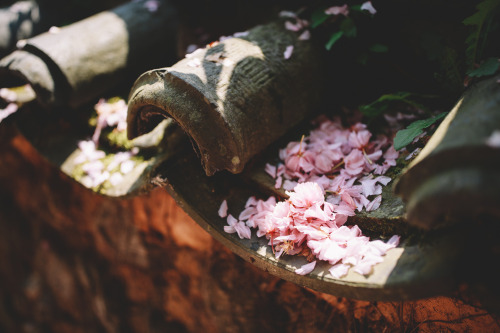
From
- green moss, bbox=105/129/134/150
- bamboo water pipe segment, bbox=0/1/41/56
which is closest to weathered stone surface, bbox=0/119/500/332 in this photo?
green moss, bbox=105/129/134/150

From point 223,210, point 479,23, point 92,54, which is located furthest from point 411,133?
point 92,54

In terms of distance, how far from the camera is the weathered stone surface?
2043 mm

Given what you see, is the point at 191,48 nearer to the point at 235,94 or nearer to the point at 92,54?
the point at 92,54

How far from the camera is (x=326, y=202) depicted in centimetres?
163

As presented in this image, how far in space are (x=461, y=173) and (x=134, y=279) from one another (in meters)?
3.21

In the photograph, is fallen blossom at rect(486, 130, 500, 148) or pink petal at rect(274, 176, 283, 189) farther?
pink petal at rect(274, 176, 283, 189)

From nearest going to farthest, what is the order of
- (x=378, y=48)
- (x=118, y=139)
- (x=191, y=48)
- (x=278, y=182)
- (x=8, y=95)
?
(x=278, y=182)
(x=378, y=48)
(x=118, y=139)
(x=8, y=95)
(x=191, y=48)

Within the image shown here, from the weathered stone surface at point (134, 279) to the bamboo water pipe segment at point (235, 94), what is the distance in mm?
930

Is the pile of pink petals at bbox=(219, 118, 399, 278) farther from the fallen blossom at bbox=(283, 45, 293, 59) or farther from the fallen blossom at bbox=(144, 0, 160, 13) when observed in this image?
the fallen blossom at bbox=(144, 0, 160, 13)

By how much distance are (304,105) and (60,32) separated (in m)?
1.86

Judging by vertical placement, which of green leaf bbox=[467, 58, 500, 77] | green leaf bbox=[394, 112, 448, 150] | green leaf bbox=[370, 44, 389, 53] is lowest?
green leaf bbox=[394, 112, 448, 150]

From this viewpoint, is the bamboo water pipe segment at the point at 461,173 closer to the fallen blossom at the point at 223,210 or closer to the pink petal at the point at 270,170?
the pink petal at the point at 270,170

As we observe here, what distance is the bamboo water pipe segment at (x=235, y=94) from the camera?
158 centimetres

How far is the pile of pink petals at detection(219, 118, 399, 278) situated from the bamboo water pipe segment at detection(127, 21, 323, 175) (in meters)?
0.24
